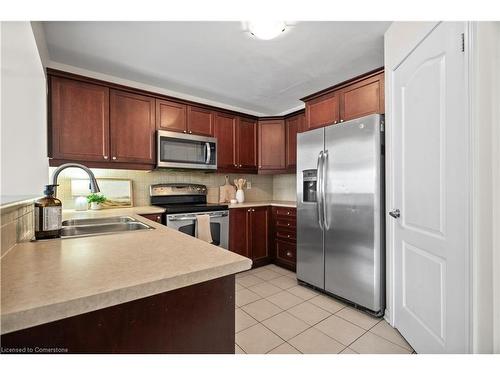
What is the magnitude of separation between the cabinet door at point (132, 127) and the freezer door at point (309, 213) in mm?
1755

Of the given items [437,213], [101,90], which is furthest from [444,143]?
[101,90]

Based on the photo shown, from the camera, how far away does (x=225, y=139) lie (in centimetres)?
338

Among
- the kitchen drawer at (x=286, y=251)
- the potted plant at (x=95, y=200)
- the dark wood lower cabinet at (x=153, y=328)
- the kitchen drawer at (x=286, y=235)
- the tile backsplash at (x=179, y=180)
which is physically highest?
the tile backsplash at (x=179, y=180)

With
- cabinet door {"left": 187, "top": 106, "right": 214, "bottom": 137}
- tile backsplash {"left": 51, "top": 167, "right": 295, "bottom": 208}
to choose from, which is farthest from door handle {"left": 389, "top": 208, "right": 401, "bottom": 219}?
cabinet door {"left": 187, "top": 106, "right": 214, "bottom": 137}

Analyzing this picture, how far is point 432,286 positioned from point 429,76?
1.27 meters

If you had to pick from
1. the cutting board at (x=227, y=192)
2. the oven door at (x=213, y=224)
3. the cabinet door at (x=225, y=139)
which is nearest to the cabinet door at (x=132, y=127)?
the oven door at (x=213, y=224)

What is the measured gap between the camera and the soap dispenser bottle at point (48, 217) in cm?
107

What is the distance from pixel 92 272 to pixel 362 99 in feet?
8.22

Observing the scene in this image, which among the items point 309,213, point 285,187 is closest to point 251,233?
point 309,213

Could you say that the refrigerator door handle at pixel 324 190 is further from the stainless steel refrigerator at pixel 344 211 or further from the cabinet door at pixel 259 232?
the cabinet door at pixel 259 232

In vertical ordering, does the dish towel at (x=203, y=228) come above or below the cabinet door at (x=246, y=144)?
below

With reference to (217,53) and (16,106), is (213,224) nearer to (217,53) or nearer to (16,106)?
(217,53)

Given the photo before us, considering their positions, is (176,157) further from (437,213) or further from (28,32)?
(437,213)

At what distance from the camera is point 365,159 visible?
2.11 m
